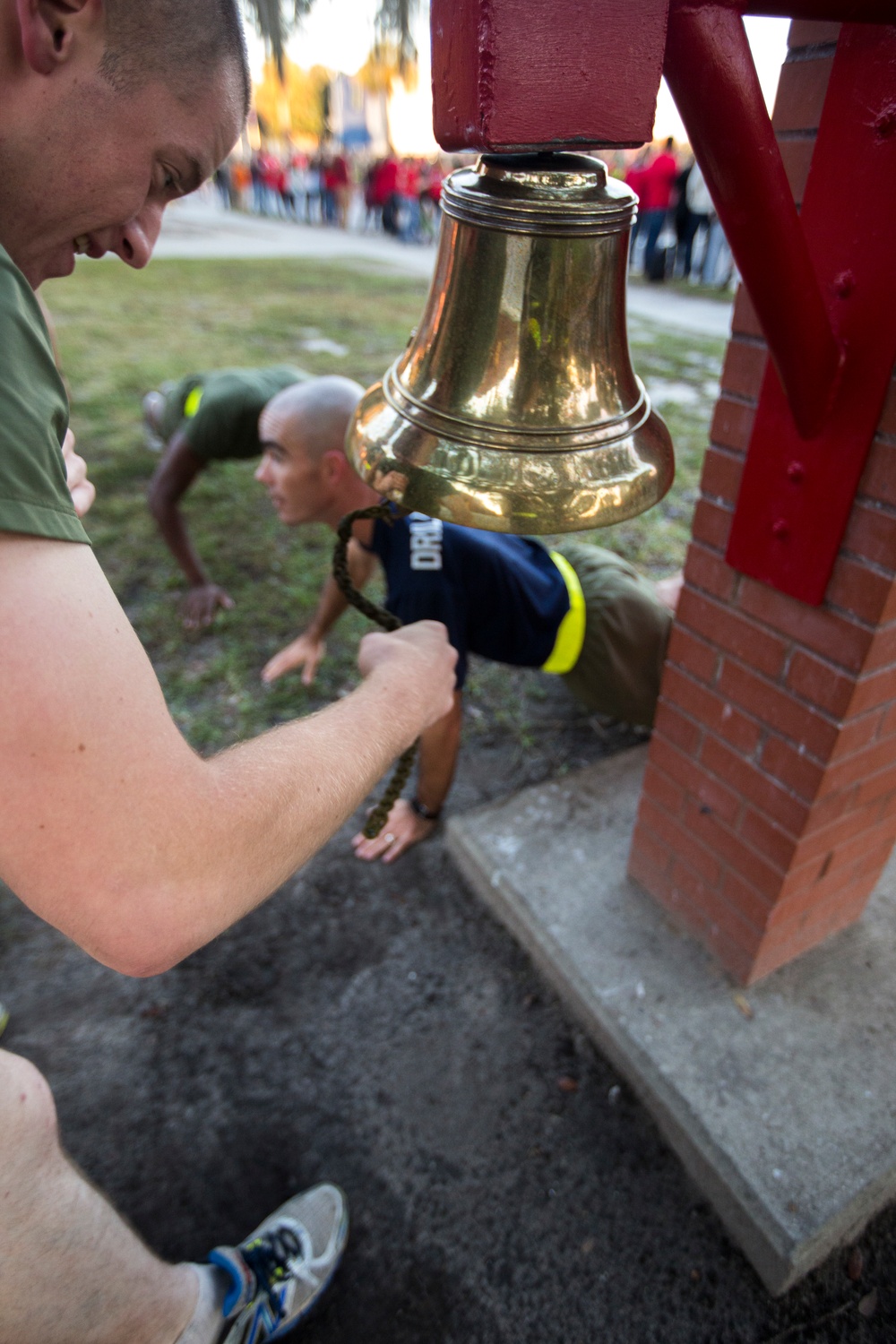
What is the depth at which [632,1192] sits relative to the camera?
170 centimetres

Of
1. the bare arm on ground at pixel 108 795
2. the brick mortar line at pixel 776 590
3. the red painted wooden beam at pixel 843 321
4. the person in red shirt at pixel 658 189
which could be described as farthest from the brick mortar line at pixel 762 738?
the person in red shirt at pixel 658 189

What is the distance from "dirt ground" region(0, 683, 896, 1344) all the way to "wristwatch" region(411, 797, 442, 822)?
0.68ft

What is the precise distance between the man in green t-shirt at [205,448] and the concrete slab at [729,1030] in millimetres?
1944

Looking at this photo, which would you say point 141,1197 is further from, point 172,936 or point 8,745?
point 8,745

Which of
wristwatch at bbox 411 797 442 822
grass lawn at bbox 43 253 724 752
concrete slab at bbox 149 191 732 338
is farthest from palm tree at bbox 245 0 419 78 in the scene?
wristwatch at bbox 411 797 442 822

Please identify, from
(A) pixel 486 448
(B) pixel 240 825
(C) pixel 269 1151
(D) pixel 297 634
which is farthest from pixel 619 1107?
(D) pixel 297 634

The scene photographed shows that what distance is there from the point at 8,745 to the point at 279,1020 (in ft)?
5.16

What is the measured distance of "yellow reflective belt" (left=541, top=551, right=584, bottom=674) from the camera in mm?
2469

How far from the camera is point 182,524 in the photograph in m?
3.66

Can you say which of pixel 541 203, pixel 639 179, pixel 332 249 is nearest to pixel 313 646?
pixel 541 203

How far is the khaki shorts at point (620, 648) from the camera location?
2.50m

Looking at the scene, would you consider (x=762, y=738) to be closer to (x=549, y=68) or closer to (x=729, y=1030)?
(x=729, y=1030)

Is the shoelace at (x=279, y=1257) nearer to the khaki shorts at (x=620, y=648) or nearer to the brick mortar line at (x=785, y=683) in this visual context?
the brick mortar line at (x=785, y=683)

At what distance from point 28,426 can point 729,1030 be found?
1811 mm
